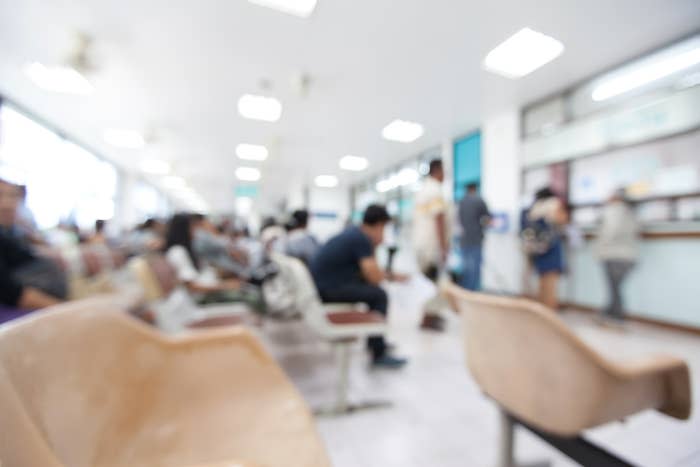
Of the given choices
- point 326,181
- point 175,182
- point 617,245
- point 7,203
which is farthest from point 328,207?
point 7,203

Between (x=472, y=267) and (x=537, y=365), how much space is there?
8.92 ft

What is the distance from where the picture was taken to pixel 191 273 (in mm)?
2191

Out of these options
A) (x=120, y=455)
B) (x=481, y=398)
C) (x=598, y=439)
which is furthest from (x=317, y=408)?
(x=598, y=439)

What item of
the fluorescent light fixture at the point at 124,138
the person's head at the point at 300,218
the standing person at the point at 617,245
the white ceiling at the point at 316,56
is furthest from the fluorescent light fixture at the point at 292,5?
the fluorescent light fixture at the point at 124,138

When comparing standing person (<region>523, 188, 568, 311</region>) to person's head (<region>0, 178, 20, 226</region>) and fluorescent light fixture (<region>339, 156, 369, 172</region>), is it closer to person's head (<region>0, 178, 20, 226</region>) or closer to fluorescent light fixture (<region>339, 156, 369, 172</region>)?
person's head (<region>0, 178, 20, 226</region>)

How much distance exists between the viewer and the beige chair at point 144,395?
0.53 metres

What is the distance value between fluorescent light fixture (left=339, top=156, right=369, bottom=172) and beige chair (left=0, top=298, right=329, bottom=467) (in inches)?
280

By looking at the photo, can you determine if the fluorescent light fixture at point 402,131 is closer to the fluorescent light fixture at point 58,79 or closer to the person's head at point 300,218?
the person's head at point 300,218

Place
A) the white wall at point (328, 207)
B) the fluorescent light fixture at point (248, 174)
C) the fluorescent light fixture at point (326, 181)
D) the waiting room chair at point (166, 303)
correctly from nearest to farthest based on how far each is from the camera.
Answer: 1. the waiting room chair at point (166, 303)
2. the fluorescent light fixture at point (248, 174)
3. the fluorescent light fixture at point (326, 181)
4. the white wall at point (328, 207)

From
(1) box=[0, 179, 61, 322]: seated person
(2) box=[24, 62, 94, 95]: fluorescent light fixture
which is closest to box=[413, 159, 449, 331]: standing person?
(1) box=[0, 179, 61, 322]: seated person

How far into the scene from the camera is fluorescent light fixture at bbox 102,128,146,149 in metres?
6.17

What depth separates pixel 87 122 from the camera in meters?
5.73

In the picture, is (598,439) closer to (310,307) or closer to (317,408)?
(317,408)

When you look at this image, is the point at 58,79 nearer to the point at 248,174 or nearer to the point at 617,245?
the point at 248,174
